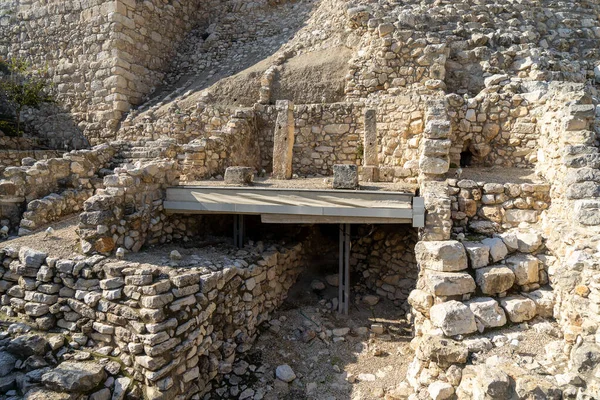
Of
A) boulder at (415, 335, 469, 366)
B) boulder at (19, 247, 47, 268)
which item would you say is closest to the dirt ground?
boulder at (415, 335, 469, 366)

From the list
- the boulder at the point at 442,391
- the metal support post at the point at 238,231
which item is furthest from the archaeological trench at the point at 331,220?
the metal support post at the point at 238,231

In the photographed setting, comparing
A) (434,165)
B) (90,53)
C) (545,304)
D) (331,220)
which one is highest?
(90,53)

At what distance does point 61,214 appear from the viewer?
25.0 feet

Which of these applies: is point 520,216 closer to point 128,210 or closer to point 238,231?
point 238,231

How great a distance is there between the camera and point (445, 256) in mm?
5355

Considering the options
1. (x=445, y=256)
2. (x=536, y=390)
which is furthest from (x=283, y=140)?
(x=536, y=390)

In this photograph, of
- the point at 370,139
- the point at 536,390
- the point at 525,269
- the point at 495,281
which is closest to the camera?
the point at 536,390

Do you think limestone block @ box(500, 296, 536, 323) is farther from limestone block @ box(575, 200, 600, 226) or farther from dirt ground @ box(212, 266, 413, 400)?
dirt ground @ box(212, 266, 413, 400)

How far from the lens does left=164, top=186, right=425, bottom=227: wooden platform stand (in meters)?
6.16

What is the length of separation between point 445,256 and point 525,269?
1.08 m

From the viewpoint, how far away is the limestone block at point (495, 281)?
17.0 feet

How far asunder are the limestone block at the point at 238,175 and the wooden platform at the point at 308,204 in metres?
1.01

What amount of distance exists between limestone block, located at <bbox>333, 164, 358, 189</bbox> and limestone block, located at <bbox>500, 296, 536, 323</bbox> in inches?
118

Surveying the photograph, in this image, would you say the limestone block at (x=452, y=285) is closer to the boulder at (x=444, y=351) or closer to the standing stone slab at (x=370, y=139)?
the boulder at (x=444, y=351)
